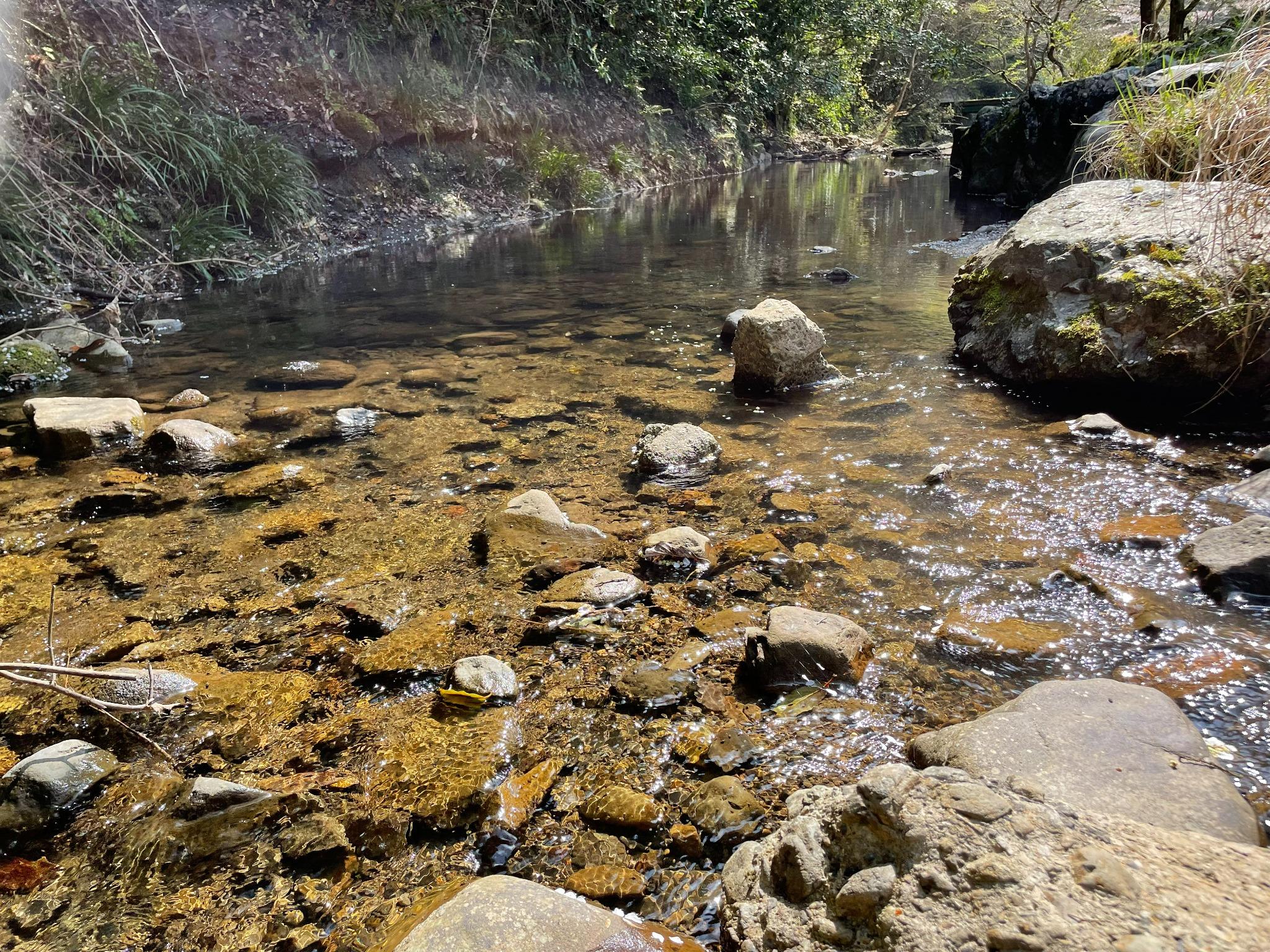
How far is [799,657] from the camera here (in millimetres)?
2064

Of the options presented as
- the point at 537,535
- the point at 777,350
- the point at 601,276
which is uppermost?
the point at 601,276

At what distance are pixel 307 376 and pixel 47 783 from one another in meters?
3.51

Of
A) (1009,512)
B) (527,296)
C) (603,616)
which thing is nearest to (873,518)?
(1009,512)

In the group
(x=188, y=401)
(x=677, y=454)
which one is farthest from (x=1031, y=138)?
(x=188, y=401)

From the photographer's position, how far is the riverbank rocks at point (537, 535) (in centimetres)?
278

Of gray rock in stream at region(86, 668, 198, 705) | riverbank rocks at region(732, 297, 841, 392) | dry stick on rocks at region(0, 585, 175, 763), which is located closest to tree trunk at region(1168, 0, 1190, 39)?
riverbank rocks at region(732, 297, 841, 392)

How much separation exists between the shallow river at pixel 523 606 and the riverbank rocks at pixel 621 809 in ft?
0.10

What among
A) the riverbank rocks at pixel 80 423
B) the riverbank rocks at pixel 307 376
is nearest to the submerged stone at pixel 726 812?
the riverbank rocks at pixel 80 423

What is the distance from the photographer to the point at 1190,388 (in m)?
3.52

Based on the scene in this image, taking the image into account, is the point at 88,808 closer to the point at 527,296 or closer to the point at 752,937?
the point at 752,937

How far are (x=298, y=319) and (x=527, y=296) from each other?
1.89 metres

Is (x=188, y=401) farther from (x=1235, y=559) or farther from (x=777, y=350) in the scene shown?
(x=1235, y=559)

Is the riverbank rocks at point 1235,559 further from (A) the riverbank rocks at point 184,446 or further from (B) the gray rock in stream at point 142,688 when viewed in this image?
(A) the riverbank rocks at point 184,446

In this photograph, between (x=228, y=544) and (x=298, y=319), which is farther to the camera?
(x=298, y=319)
